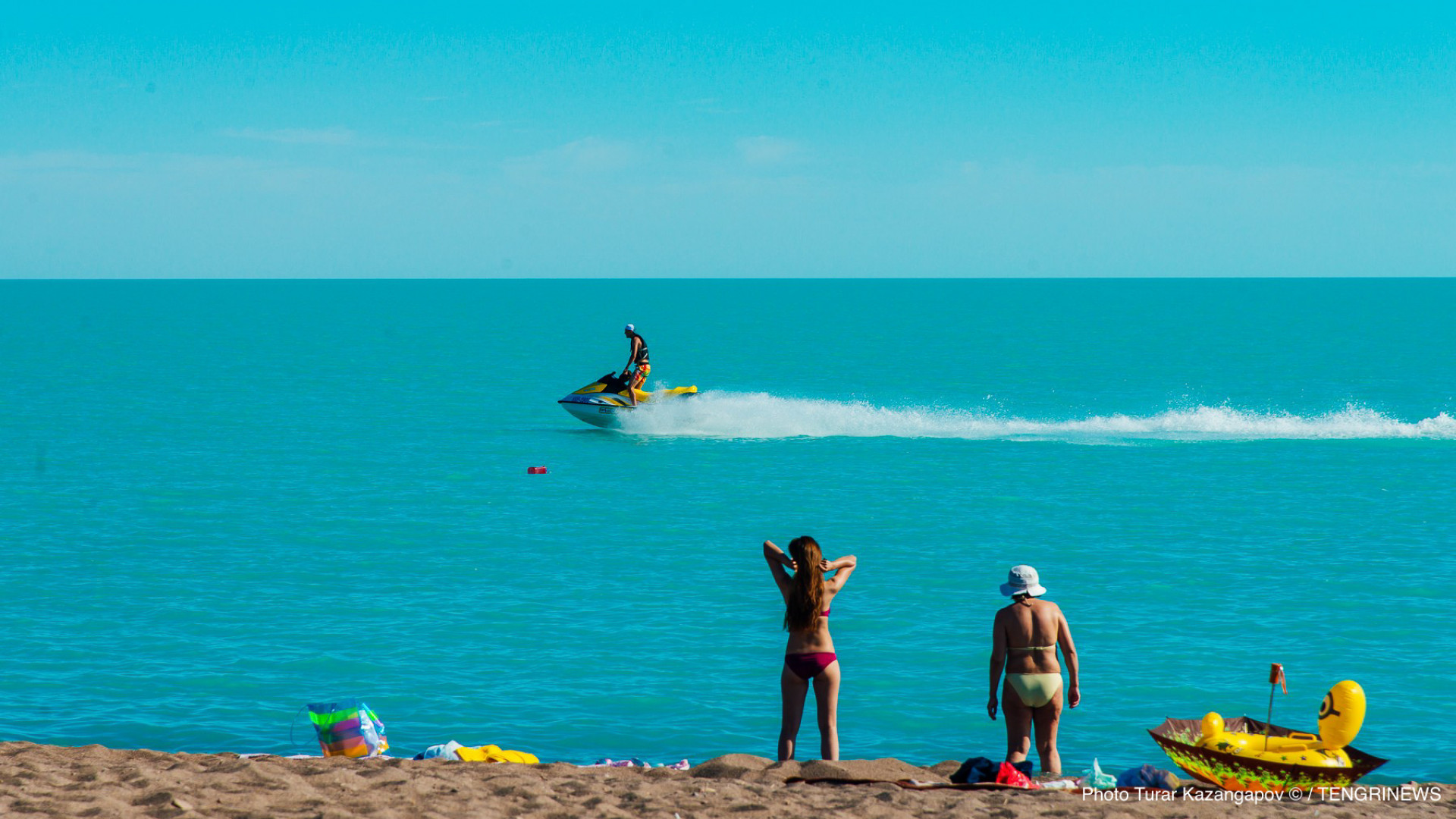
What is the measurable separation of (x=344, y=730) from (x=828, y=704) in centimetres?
457

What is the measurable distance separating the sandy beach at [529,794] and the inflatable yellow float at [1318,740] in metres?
0.39

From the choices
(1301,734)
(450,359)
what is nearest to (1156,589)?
(1301,734)

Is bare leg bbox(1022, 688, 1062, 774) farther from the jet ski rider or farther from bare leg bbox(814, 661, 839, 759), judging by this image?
the jet ski rider

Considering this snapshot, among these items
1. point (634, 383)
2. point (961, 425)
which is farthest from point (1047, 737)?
point (961, 425)

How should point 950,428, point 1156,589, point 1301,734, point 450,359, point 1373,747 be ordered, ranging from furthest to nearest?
point 450,359, point 950,428, point 1156,589, point 1373,747, point 1301,734

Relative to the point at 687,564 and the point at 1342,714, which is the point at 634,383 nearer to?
the point at 687,564

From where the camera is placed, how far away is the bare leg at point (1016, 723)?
981cm

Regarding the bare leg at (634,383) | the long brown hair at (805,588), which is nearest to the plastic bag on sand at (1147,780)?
the long brown hair at (805,588)

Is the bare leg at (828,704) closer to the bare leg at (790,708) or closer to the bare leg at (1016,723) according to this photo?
the bare leg at (790,708)

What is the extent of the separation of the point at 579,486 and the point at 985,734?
1901cm

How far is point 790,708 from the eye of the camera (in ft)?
32.3

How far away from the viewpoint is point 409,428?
1826 inches

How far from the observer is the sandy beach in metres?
8.30

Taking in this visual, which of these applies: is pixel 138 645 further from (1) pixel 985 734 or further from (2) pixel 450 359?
(2) pixel 450 359
